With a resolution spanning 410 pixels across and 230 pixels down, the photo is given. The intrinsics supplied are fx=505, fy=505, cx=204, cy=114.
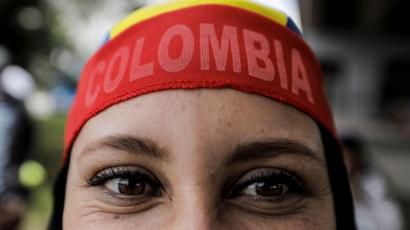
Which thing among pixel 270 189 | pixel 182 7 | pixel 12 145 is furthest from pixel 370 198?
pixel 182 7

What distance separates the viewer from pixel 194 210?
3.84 feet

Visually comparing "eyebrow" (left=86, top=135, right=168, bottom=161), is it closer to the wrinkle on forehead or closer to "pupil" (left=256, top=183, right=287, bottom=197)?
the wrinkle on forehead

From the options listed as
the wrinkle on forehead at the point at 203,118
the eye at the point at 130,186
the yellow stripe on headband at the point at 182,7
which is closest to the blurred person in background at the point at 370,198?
the yellow stripe on headband at the point at 182,7

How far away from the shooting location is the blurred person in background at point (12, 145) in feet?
12.1

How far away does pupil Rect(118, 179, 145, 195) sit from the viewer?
1281mm

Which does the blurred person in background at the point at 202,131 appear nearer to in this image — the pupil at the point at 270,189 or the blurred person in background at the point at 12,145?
the pupil at the point at 270,189

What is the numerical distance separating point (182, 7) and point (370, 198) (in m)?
3.15

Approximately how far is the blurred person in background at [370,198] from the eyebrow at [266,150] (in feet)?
7.62

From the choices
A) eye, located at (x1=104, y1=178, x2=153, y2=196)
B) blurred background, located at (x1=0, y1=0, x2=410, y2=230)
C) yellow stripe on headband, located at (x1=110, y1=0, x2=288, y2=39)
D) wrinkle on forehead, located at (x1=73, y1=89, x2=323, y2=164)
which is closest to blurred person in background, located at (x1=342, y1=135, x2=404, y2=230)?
yellow stripe on headband, located at (x1=110, y1=0, x2=288, y2=39)

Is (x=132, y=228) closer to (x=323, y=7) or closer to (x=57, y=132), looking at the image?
(x=57, y=132)

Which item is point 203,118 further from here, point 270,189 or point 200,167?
point 270,189

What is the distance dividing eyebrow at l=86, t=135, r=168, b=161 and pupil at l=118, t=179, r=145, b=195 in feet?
0.29

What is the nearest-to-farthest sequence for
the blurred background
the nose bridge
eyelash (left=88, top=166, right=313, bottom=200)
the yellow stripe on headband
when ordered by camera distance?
the nose bridge, eyelash (left=88, top=166, right=313, bottom=200), the yellow stripe on headband, the blurred background

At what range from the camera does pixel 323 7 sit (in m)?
13.2
